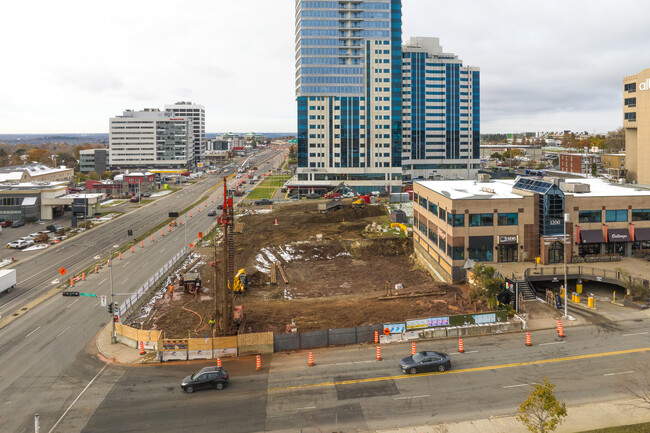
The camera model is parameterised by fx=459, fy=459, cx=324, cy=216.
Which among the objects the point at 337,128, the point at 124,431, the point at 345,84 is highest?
the point at 345,84

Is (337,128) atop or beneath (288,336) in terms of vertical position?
atop

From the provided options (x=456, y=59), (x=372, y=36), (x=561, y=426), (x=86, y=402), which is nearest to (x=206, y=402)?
(x=86, y=402)

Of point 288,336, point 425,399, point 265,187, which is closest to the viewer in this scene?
point 425,399

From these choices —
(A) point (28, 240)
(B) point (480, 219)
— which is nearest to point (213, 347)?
(B) point (480, 219)

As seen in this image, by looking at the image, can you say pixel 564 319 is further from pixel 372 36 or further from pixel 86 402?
pixel 372 36

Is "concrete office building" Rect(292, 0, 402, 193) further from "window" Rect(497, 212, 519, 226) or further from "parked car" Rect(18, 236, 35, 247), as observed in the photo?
"window" Rect(497, 212, 519, 226)

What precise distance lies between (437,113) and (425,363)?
14211 cm

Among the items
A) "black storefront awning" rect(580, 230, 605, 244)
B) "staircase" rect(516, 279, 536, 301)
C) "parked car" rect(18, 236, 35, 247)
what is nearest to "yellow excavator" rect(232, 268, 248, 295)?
"staircase" rect(516, 279, 536, 301)

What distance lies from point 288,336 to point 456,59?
152471 millimetres

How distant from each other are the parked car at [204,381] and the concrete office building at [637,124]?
71.0 m

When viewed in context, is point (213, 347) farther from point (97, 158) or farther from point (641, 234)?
point (97, 158)

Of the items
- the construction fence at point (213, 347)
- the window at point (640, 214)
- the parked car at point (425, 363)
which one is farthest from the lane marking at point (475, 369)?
the window at point (640, 214)

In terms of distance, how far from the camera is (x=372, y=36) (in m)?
133

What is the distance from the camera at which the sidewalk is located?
79.2 feet
